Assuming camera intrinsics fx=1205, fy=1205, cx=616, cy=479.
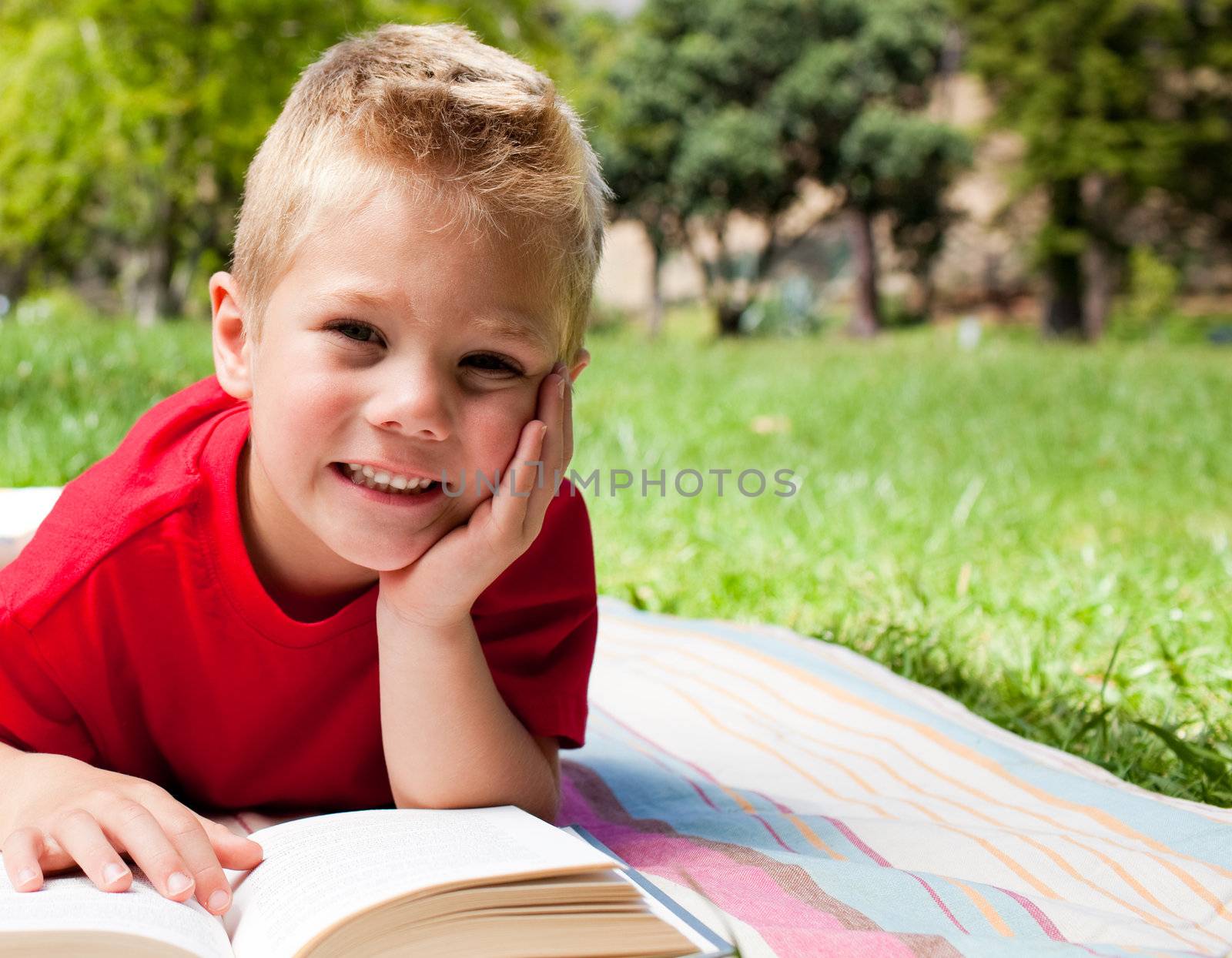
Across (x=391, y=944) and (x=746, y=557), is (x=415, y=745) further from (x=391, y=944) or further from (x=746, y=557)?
(x=746, y=557)

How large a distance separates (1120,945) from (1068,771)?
71cm

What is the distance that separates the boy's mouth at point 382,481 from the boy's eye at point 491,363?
137mm

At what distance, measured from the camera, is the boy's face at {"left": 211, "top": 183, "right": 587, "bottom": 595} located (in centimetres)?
128

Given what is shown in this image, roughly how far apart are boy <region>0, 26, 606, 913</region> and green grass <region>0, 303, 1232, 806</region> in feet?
3.83

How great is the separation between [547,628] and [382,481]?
1.22 feet

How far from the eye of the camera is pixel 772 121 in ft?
60.0

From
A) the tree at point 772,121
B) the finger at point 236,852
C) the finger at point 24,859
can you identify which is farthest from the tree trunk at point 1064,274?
the finger at point 24,859

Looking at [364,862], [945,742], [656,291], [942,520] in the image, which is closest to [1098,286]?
[656,291]

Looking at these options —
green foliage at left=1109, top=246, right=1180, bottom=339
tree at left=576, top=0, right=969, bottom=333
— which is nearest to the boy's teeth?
tree at left=576, top=0, right=969, bottom=333

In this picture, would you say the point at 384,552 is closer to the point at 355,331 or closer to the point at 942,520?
the point at 355,331

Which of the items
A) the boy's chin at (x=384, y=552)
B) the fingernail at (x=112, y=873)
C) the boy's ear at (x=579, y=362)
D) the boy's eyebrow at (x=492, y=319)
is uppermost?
the boy's eyebrow at (x=492, y=319)

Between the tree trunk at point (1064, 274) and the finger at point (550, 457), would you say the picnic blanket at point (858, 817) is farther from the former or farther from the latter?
the tree trunk at point (1064, 274)

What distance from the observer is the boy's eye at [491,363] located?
1.33m

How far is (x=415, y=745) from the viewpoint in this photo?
1.44m
